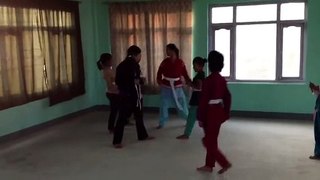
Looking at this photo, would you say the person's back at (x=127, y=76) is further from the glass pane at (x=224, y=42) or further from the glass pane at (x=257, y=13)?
the glass pane at (x=257, y=13)

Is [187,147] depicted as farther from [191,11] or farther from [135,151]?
[191,11]

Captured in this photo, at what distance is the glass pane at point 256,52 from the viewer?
6750mm

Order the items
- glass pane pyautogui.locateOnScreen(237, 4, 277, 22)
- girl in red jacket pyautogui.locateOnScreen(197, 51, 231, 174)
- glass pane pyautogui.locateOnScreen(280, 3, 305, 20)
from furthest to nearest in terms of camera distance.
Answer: glass pane pyautogui.locateOnScreen(237, 4, 277, 22), glass pane pyautogui.locateOnScreen(280, 3, 305, 20), girl in red jacket pyautogui.locateOnScreen(197, 51, 231, 174)

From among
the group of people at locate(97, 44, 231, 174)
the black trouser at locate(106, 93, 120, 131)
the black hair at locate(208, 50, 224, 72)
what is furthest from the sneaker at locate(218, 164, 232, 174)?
the black trouser at locate(106, 93, 120, 131)

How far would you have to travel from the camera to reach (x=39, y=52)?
6.11 m

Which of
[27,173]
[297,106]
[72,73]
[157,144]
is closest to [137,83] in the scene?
[157,144]

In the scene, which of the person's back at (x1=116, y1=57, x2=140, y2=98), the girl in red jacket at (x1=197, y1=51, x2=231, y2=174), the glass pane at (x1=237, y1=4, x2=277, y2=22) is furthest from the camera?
the glass pane at (x1=237, y1=4, x2=277, y2=22)

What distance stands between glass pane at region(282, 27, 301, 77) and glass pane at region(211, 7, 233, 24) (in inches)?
39.4

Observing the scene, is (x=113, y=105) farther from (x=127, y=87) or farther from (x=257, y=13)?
(x=257, y=13)

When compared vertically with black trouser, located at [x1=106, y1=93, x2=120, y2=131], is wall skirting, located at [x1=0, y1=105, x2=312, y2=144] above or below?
below

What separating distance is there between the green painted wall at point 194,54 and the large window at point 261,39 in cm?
17

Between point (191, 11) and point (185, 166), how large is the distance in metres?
3.47

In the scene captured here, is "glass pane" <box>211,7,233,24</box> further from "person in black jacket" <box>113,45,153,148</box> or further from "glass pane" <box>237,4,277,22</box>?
"person in black jacket" <box>113,45,153,148</box>

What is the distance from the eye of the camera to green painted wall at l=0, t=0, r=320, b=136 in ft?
20.1
